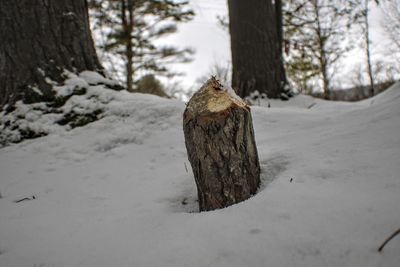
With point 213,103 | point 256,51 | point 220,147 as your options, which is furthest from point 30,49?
point 256,51

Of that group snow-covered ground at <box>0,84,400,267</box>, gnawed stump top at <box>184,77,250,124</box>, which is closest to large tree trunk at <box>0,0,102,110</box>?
snow-covered ground at <box>0,84,400,267</box>

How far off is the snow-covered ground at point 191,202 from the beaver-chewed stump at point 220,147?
122 mm

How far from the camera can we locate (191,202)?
Answer: 1509mm

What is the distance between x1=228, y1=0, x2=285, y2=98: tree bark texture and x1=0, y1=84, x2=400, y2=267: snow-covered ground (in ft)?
6.82

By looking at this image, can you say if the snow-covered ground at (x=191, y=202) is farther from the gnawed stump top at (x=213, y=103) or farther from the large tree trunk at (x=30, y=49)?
the large tree trunk at (x=30, y=49)

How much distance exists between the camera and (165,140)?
211cm

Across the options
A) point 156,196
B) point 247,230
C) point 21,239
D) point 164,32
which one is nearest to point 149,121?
point 156,196

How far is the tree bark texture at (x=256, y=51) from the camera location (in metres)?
4.21

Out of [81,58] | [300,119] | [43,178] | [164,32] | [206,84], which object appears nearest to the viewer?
[206,84]

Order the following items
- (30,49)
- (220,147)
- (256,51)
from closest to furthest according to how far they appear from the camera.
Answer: (220,147)
(30,49)
(256,51)

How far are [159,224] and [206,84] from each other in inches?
28.3

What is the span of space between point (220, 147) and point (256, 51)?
3334mm

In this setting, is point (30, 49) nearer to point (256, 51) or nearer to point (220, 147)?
point (220, 147)

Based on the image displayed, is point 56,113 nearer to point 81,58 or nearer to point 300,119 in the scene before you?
point 81,58
